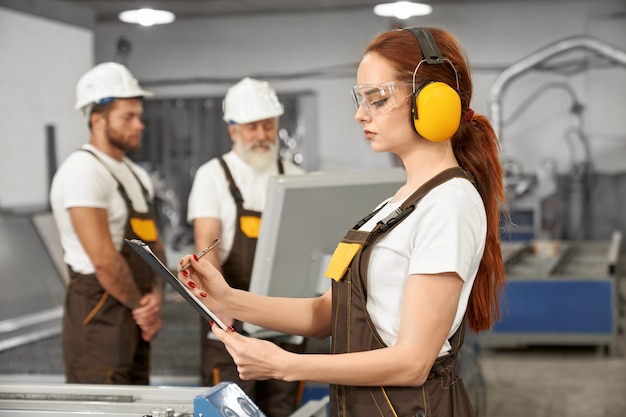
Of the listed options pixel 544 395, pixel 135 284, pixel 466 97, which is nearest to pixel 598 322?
pixel 544 395

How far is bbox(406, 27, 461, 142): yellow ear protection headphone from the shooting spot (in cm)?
128

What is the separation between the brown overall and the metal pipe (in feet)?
14.9

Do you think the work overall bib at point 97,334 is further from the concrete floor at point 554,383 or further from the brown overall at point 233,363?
the concrete floor at point 554,383

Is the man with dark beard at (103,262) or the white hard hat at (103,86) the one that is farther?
the white hard hat at (103,86)

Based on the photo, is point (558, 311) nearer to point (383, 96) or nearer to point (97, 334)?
point (97, 334)

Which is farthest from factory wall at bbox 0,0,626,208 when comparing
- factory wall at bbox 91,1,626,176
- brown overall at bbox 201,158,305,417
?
brown overall at bbox 201,158,305,417

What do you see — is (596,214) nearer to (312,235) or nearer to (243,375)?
(312,235)

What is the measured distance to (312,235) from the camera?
79.3 inches

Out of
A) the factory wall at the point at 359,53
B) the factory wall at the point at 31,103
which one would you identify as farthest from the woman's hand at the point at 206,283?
the factory wall at the point at 359,53

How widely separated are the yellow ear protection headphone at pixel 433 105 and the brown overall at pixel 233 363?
1.45 metres

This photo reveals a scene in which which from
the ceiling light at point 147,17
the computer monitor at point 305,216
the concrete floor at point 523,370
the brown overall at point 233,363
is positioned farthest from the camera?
the ceiling light at point 147,17

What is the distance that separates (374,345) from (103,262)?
164 cm

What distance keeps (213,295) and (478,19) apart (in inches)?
295

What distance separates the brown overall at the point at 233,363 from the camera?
8.86 feet
